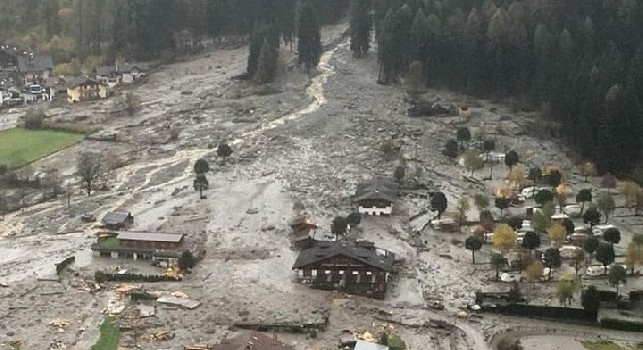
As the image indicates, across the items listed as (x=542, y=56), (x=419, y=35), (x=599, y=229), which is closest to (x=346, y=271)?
(x=599, y=229)

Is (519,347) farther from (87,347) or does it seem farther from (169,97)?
(169,97)

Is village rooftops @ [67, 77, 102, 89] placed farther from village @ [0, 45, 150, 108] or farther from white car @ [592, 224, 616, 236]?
white car @ [592, 224, 616, 236]

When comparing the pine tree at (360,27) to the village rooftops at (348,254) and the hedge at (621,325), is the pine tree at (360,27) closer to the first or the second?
the village rooftops at (348,254)

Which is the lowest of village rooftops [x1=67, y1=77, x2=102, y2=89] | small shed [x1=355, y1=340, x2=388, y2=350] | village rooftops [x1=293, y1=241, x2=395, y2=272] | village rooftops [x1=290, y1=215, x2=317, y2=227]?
small shed [x1=355, y1=340, x2=388, y2=350]

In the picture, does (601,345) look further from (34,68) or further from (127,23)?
(127,23)

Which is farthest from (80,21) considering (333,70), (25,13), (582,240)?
(582,240)

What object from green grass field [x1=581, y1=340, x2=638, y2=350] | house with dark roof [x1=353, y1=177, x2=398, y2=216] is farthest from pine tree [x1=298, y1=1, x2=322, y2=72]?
green grass field [x1=581, y1=340, x2=638, y2=350]

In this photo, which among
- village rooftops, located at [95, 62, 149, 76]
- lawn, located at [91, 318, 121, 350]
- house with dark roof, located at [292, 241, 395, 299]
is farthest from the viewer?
village rooftops, located at [95, 62, 149, 76]

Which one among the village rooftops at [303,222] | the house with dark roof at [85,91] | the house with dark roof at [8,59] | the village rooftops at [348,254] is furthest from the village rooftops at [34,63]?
the village rooftops at [348,254]
